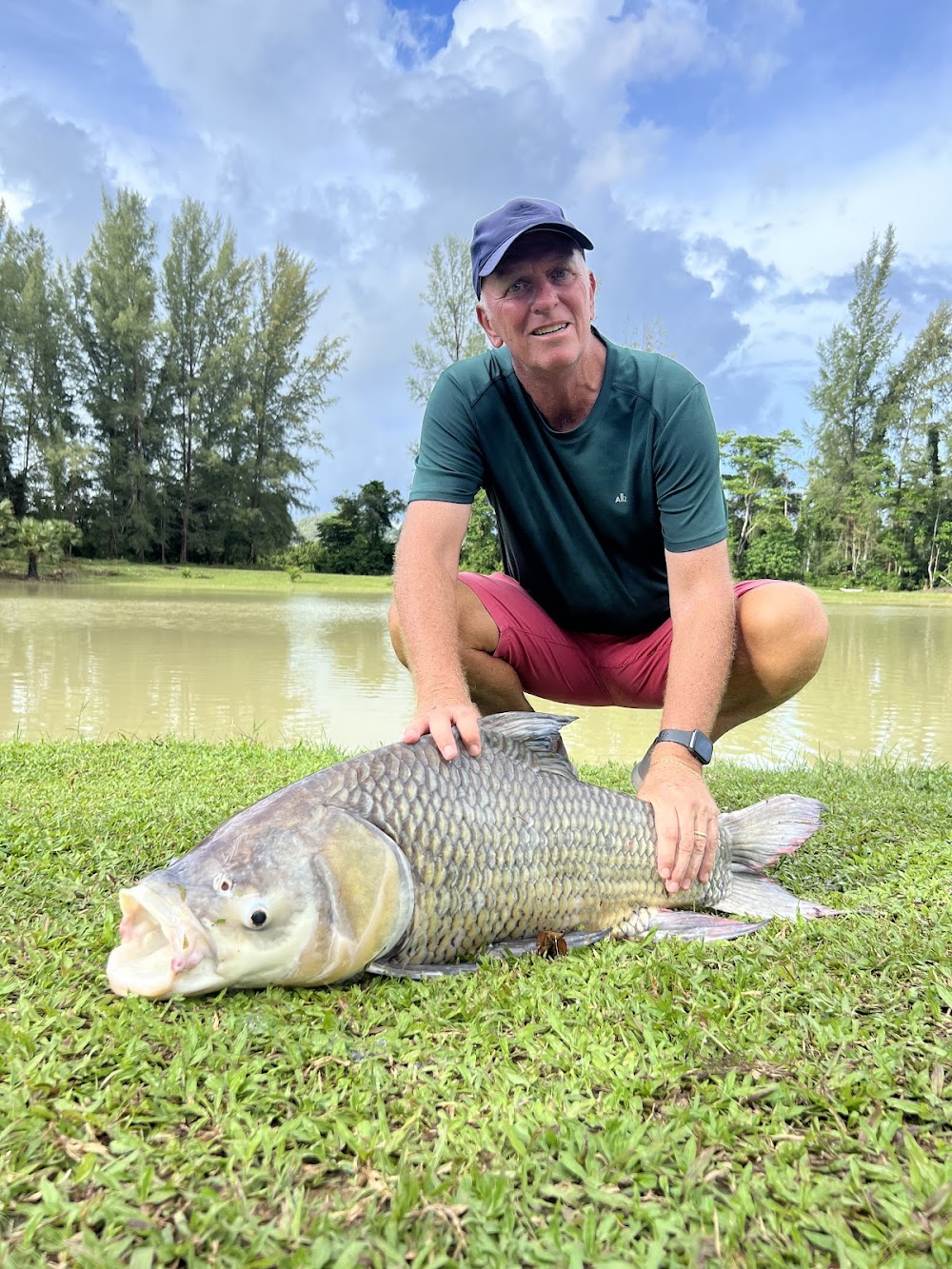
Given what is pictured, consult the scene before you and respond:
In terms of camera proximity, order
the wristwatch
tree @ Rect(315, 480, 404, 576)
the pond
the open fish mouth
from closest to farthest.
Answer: the open fish mouth → the wristwatch → the pond → tree @ Rect(315, 480, 404, 576)

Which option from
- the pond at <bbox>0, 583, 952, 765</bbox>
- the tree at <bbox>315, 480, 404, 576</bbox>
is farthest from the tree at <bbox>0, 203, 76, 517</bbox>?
the pond at <bbox>0, 583, 952, 765</bbox>

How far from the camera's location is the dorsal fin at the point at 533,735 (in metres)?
2.23

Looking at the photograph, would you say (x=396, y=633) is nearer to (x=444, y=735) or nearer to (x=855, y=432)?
(x=444, y=735)

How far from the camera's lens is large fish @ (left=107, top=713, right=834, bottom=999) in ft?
5.55

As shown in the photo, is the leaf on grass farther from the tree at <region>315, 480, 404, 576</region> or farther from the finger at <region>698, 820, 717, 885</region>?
the tree at <region>315, 480, 404, 576</region>

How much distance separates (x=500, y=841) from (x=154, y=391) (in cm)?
3548

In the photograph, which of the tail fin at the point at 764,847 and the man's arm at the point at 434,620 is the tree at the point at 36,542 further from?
the tail fin at the point at 764,847

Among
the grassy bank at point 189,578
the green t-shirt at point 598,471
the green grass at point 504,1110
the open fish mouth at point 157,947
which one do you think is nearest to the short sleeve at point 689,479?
the green t-shirt at point 598,471

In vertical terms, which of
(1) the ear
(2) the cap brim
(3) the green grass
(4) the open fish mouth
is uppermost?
(2) the cap brim

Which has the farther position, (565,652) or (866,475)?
(866,475)

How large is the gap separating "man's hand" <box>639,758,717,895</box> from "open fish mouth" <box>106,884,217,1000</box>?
3.66 feet

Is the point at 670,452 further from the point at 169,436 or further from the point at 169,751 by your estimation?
the point at 169,436

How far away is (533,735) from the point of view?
2.25 metres

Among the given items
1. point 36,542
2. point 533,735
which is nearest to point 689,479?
point 533,735
